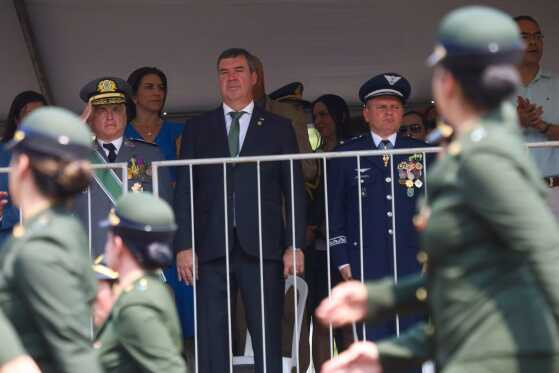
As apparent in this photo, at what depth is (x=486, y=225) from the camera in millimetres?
3564

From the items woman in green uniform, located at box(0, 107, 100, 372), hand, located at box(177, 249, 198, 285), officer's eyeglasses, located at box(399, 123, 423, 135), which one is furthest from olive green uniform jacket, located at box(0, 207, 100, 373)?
officer's eyeglasses, located at box(399, 123, 423, 135)

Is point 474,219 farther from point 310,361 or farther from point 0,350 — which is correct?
point 310,361

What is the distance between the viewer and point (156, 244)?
15.3 ft

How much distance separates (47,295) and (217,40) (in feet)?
20.3

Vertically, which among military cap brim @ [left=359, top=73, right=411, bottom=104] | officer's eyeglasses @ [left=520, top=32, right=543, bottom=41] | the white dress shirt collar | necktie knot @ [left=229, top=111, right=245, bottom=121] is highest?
officer's eyeglasses @ [left=520, top=32, right=543, bottom=41]

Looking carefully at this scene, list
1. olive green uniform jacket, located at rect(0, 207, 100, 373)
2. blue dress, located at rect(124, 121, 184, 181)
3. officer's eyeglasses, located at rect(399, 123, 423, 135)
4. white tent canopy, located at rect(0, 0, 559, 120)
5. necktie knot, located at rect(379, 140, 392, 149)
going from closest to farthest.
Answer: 1. olive green uniform jacket, located at rect(0, 207, 100, 373)
2. necktie knot, located at rect(379, 140, 392, 149)
3. blue dress, located at rect(124, 121, 184, 181)
4. officer's eyeglasses, located at rect(399, 123, 423, 135)
5. white tent canopy, located at rect(0, 0, 559, 120)

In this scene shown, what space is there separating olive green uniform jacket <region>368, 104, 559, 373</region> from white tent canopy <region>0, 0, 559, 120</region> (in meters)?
6.24

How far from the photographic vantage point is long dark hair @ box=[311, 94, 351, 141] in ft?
30.9

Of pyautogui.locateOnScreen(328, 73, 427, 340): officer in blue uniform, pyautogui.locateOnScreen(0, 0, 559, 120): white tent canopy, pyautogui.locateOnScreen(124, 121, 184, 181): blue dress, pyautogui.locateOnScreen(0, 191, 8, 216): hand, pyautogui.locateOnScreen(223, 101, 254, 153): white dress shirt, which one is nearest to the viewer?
pyautogui.locateOnScreen(328, 73, 427, 340): officer in blue uniform

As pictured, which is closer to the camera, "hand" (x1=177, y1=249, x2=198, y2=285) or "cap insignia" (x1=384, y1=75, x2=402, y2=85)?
"hand" (x1=177, y1=249, x2=198, y2=285)

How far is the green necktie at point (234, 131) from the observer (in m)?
8.04

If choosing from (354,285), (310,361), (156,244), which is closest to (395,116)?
(310,361)

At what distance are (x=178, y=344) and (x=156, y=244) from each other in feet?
1.14

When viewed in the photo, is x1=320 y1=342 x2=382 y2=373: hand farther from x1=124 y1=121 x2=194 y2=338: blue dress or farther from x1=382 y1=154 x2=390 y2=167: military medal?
x1=124 y1=121 x2=194 y2=338: blue dress
